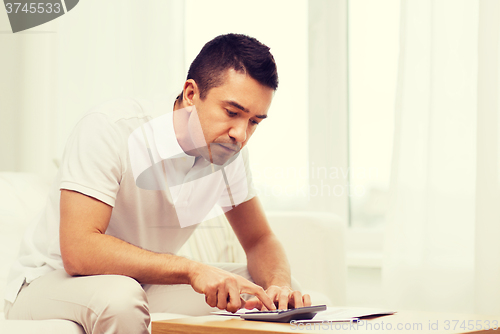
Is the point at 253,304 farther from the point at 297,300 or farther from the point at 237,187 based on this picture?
the point at 237,187

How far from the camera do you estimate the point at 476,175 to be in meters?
1.70

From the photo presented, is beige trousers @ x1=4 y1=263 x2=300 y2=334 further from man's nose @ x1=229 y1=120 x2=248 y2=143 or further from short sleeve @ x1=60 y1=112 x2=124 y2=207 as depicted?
man's nose @ x1=229 y1=120 x2=248 y2=143

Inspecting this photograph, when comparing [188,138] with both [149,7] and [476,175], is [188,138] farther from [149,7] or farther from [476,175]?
[149,7]

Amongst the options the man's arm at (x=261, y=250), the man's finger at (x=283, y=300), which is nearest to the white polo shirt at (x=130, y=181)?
the man's arm at (x=261, y=250)

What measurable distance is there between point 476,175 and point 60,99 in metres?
1.78

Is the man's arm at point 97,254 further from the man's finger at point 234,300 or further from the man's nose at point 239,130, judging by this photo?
the man's nose at point 239,130

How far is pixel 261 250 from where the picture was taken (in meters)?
1.27

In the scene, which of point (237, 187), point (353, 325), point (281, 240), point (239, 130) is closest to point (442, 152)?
point (281, 240)

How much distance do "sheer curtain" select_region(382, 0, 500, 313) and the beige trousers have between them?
1.18 m

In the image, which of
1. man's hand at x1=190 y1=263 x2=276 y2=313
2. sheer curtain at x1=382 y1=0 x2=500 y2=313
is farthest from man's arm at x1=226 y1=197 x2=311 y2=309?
sheer curtain at x1=382 y1=0 x2=500 y2=313

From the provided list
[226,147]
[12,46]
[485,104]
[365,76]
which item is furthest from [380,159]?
[12,46]

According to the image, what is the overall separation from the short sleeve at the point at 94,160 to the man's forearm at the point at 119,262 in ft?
0.30

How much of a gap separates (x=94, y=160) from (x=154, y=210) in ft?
0.71

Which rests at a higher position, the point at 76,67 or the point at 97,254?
the point at 76,67
